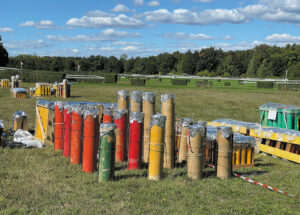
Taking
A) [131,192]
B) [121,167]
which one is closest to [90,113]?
[121,167]

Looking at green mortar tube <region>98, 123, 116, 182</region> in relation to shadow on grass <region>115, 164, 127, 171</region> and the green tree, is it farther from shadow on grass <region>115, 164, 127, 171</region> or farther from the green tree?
the green tree

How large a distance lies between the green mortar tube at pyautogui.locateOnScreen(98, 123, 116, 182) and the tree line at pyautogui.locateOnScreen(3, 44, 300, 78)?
89032 millimetres

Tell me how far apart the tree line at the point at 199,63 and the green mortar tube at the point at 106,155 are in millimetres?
89032

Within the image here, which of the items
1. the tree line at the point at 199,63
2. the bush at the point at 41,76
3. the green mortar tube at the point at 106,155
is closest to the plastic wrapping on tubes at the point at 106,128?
the green mortar tube at the point at 106,155

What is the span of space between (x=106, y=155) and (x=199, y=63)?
113 metres

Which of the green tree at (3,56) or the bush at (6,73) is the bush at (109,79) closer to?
the bush at (6,73)

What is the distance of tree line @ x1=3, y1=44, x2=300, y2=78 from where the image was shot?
325 feet

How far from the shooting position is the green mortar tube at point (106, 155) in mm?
6531

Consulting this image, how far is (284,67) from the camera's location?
98.6 meters

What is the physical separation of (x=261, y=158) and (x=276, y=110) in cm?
264

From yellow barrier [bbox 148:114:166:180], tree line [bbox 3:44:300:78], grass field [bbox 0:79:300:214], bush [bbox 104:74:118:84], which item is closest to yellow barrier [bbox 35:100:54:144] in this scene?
grass field [bbox 0:79:300:214]

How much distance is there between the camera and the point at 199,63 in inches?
4616

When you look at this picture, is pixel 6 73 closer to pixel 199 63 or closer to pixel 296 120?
pixel 296 120

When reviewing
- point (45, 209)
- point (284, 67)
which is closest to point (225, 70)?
point (284, 67)
